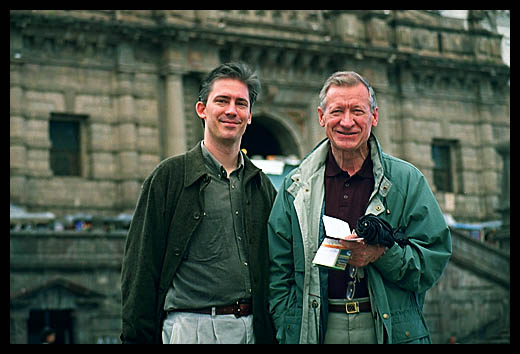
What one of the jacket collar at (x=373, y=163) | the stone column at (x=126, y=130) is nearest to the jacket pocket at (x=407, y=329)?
the jacket collar at (x=373, y=163)

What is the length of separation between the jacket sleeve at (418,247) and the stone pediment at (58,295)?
56.6 feet

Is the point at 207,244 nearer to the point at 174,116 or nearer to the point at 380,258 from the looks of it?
the point at 380,258

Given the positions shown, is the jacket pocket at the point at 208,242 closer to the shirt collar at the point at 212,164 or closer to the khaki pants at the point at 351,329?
the shirt collar at the point at 212,164

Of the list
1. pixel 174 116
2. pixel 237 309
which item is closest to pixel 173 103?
pixel 174 116

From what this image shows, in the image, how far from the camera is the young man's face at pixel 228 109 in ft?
20.1

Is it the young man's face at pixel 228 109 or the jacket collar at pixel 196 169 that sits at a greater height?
the young man's face at pixel 228 109

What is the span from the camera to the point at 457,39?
34.5 metres

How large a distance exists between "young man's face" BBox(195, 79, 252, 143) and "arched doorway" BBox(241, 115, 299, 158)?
74.9ft

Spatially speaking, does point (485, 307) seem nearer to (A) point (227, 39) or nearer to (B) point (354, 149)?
(A) point (227, 39)

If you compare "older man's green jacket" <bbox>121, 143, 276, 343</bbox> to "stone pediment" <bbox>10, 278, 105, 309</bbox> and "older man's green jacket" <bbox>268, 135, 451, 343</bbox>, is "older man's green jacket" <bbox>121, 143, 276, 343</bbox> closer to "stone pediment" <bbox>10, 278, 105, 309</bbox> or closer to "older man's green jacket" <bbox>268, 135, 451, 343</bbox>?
"older man's green jacket" <bbox>268, 135, 451, 343</bbox>

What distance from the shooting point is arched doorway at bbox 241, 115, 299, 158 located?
29773 millimetres

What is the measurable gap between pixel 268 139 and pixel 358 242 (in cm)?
2725

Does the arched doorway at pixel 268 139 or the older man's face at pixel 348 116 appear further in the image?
the arched doorway at pixel 268 139

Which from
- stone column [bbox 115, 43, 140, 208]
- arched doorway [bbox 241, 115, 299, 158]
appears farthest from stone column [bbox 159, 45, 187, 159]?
arched doorway [bbox 241, 115, 299, 158]
